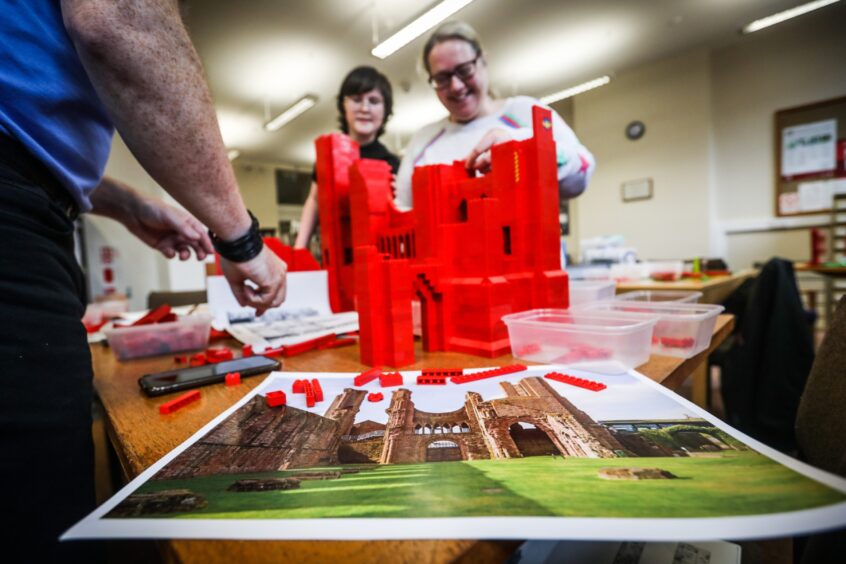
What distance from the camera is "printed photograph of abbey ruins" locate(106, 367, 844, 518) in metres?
0.23

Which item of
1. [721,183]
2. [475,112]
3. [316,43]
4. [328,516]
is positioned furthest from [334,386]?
[721,183]

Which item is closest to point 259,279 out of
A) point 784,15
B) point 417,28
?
point 417,28

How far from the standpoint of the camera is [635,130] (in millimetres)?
4363

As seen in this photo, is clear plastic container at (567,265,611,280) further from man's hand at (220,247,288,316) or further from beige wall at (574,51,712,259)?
beige wall at (574,51,712,259)

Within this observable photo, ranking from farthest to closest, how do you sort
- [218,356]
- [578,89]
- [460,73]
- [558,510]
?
[578,89] → [460,73] → [218,356] → [558,510]

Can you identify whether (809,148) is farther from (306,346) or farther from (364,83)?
(306,346)

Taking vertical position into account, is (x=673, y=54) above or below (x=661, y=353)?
above

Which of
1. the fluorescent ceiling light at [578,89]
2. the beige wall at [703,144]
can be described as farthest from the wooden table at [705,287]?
the fluorescent ceiling light at [578,89]

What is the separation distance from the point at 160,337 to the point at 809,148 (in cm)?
469

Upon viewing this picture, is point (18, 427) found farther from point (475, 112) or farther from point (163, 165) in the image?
point (475, 112)

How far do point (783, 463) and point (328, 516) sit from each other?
0.98 feet

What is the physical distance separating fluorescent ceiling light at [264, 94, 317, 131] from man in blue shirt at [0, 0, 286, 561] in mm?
4556

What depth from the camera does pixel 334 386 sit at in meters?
0.51

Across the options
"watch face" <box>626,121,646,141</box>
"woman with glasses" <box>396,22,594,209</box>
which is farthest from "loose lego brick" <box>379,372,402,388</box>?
"watch face" <box>626,121,646,141</box>
